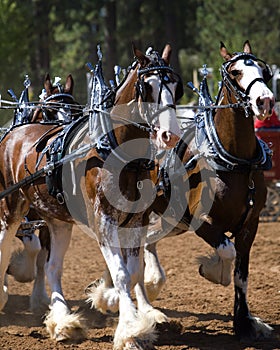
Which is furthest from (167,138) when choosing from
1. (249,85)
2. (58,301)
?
(58,301)

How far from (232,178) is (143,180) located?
82cm

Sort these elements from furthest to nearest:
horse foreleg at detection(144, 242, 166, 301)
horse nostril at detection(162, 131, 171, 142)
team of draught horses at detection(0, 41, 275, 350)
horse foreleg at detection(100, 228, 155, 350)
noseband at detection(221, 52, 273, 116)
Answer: horse foreleg at detection(144, 242, 166, 301) → noseband at detection(221, 52, 273, 116) → team of draught horses at detection(0, 41, 275, 350) → horse foreleg at detection(100, 228, 155, 350) → horse nostril at detection(162, 131, 171, 142)

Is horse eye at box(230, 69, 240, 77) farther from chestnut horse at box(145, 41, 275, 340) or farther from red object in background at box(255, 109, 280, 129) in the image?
red object in background at box(255, 109, 280, 129)

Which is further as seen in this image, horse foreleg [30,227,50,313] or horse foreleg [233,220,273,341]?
horse foreleg [30,227,50,313]

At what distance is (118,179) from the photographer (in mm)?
5438

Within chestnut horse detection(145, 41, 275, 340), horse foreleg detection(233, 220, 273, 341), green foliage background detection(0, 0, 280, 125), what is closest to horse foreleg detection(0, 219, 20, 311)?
chestnut horse detection(145, 41, 275, 340)

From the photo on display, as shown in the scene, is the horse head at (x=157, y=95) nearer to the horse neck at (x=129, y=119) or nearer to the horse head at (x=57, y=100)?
the horse neck at (x=129, y=119)

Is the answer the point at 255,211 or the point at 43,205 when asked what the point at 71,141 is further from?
the point at 255,211

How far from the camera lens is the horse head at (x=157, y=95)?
503cm

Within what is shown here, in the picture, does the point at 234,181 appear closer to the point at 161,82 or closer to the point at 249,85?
the point at 249,85

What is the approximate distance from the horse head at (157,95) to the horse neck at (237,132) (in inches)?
34.8

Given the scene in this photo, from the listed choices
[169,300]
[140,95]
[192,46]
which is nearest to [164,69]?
[140,95]

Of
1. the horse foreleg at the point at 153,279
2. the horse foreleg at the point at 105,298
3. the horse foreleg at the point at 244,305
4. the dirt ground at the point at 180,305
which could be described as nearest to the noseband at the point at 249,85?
the horse foreleg at the point at 244,305

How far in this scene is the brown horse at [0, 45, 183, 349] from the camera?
5.18 metres
